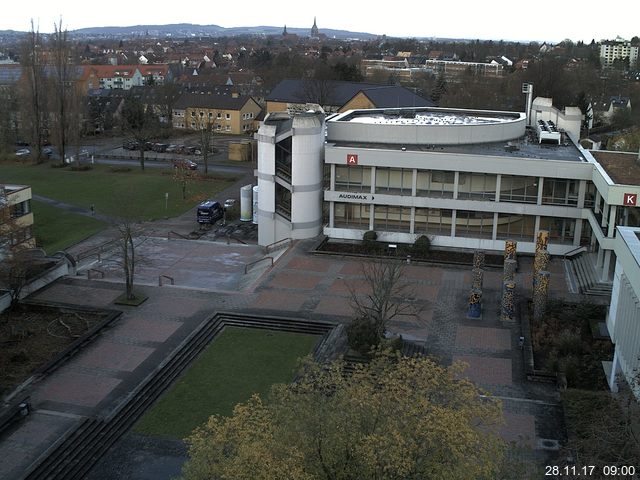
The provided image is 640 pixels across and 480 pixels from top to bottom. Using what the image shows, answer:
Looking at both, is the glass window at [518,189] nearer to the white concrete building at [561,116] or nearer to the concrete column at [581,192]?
the concrete column at [581,192]

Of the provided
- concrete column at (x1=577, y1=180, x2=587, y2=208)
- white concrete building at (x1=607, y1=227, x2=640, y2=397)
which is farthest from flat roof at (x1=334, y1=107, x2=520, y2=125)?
white concrete building at (x1=607, y1=227, x2=640, y2=397)

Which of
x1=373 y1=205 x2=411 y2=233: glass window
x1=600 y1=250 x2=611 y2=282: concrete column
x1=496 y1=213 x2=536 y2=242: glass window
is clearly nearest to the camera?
x1=600 y1=250 x2=611 y2=282: concrete column

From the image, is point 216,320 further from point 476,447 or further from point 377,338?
point 476,447

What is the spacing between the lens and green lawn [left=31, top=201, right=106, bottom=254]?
44094 mm

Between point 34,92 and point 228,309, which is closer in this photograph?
point 228,309

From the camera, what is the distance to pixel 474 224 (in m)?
40.3

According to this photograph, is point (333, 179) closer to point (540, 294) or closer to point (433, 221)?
point (433, 221)

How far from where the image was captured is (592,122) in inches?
3327

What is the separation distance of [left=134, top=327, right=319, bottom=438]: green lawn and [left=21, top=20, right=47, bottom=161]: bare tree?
165 ft

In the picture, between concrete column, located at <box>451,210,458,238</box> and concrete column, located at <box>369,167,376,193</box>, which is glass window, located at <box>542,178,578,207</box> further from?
concrete column, located at <box>369,167,376,193</box>

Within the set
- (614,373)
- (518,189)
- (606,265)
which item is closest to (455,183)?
(518,189)

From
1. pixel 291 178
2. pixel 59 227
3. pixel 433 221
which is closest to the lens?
pixel 433 221

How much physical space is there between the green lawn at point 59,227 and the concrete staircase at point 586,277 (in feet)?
94.8

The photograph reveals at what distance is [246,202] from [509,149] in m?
17.1
